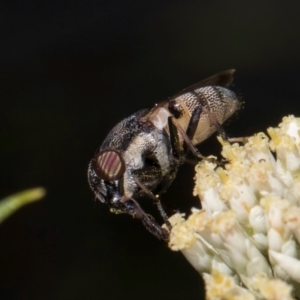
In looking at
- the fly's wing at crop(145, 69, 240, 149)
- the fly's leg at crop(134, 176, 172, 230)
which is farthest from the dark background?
the fly's leg at crop(134, 176, 172, 230)

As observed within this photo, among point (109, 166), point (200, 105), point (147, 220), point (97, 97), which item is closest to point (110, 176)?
point (109, 166)

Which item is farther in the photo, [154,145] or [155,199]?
[154,145]

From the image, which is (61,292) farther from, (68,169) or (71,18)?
(71,18)

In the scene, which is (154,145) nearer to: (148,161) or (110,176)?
(148,161)

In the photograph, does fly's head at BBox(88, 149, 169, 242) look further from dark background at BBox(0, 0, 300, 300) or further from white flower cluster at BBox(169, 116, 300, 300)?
dark background at BBox(0, 0, 300, 300)

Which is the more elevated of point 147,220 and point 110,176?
point 110,176
